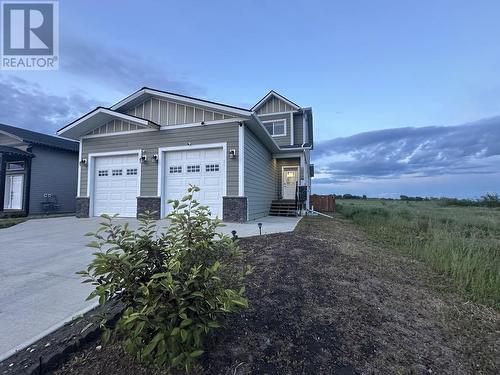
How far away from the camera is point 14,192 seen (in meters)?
14.2

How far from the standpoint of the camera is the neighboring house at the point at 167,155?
9.24 metres

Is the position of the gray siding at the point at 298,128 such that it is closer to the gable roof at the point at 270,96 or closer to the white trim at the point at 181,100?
the gable roof at the point at 270,96

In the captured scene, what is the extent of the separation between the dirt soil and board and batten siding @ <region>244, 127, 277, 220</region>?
5.79m

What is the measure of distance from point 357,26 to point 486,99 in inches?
476

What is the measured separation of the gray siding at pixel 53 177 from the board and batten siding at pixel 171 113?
23.2 feet

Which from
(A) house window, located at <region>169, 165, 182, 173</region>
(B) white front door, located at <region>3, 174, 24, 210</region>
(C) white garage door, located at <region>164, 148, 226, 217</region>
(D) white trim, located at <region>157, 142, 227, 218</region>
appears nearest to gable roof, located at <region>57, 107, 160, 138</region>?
(D) white trim, located at <region>157, 142, 227, 218</region>

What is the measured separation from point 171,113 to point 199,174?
2.72m

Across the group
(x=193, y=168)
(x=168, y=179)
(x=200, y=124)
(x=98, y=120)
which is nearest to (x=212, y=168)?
(x=193, y=168)

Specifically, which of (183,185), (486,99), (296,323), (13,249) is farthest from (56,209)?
(486,99)

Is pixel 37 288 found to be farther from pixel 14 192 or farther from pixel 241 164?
pixel 14 192

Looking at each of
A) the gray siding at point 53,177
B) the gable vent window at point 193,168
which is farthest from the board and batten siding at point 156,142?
the gray siding at point 53,177

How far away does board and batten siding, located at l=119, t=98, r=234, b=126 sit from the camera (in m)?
9.66

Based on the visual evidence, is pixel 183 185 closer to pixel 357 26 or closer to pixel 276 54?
pixel 276 54

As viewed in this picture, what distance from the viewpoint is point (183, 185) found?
9.82 meters
